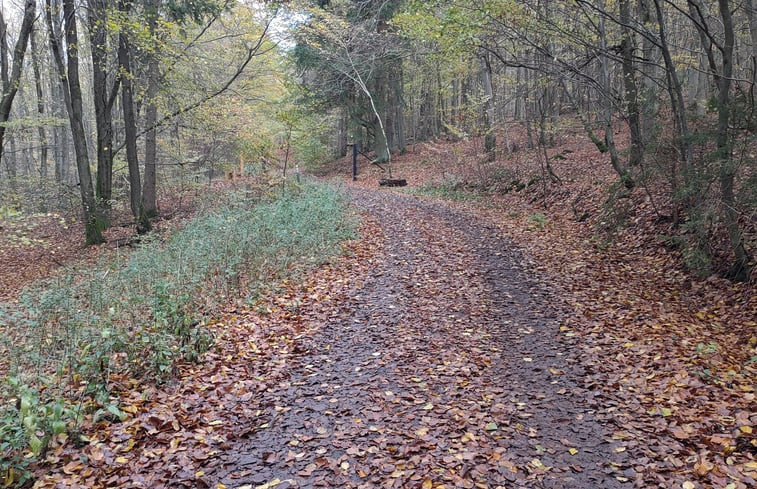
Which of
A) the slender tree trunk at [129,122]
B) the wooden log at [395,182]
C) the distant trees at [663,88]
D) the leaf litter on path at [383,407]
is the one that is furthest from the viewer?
the wooden log at [395,182]

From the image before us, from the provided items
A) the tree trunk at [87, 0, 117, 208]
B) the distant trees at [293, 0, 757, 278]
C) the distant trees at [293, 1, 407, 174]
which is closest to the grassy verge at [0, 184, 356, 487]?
the distant trees at [293, 0, 757, 278]

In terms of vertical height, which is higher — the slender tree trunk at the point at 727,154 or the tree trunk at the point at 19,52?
the tree trunk at the point at 19,52

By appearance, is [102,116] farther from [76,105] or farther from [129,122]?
[129,122]

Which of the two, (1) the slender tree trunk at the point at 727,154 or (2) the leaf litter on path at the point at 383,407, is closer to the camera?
(2) the leaf litter on path at the point at 383,407

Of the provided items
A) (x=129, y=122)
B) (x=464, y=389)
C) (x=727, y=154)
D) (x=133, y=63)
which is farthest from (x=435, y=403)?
(x=133, y=63)

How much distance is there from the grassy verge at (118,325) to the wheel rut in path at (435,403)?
1.42m

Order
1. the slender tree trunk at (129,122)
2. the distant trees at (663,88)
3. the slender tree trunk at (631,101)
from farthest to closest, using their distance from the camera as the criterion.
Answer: the slender tree trunk at (129,122) → the slender tree trunk at (631,101) → the distant trees at (663,88)

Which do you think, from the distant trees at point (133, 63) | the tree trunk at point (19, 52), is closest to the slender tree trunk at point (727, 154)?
the distant trees at point (133, 63)

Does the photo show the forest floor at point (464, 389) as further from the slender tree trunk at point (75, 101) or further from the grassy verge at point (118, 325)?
the slender tree trunk at point (75, 101)

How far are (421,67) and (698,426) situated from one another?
28.0m

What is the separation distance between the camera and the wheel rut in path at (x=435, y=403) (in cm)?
363

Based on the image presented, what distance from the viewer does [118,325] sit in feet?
18.2

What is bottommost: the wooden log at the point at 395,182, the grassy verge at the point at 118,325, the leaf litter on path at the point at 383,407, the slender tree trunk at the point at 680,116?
the leaf litter on path at the point at 383,407

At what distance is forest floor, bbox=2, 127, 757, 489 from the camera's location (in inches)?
143
